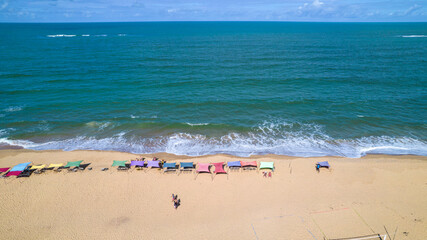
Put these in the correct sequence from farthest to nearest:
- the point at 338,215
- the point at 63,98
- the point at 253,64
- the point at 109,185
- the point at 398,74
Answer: the point at 253,64 < the point at 398,74 < the point at 63,98 < the point at 109,185 < the point at 338,215

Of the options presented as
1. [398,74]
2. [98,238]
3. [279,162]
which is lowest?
[98,238]

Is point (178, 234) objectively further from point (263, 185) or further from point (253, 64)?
point (253, 64)

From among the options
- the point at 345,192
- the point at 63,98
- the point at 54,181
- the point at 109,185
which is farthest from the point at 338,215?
the point at 63,98

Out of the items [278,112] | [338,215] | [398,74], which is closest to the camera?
[338,215]

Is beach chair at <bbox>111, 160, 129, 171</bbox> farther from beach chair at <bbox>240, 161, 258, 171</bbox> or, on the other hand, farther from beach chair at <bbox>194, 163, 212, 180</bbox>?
beach chair at <bbox>240, 161, 258, 171</bbox>

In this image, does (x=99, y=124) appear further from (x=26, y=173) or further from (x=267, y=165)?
(x=267, y=165)

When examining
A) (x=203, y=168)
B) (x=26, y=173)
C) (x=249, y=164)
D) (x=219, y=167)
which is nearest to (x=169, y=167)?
(x=203, y=168)

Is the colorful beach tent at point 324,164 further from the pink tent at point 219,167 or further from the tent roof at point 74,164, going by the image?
the tent roof at point 74,164
